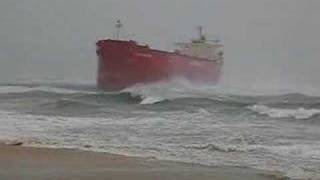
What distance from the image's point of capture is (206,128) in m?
21.1

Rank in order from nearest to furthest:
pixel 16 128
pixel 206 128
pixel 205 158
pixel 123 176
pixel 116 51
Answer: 1. pixel 123 176
2. pixel 205 158
3. pixel 16 128
4. pixel 206 128
5. pixel 116 51

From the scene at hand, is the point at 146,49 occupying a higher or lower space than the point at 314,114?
higher

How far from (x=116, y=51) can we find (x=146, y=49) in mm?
2345

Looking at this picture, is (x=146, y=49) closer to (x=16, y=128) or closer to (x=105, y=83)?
(x=105, y=83)

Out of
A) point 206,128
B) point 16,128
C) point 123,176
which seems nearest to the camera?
point 123,176

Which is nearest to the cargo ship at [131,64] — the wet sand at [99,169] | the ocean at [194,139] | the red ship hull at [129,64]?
the red ship hull at [129,64]

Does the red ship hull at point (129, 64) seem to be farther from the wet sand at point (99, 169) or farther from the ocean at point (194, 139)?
the wet sand at point (99, 169)

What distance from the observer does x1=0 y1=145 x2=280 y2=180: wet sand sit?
9.21m

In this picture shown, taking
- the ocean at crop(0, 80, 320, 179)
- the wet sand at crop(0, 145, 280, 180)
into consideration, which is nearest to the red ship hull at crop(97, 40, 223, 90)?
the ocean at crop(0, 80, 320, 179)

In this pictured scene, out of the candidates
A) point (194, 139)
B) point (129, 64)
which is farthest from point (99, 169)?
point (129, 64)

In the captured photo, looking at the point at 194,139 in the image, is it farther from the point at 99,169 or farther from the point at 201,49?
the point at 201,49

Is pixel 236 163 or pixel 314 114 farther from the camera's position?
pixel 314 114

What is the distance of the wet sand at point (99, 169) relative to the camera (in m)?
9.21

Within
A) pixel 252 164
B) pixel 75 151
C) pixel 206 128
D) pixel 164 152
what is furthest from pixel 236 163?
pixel 206 128
